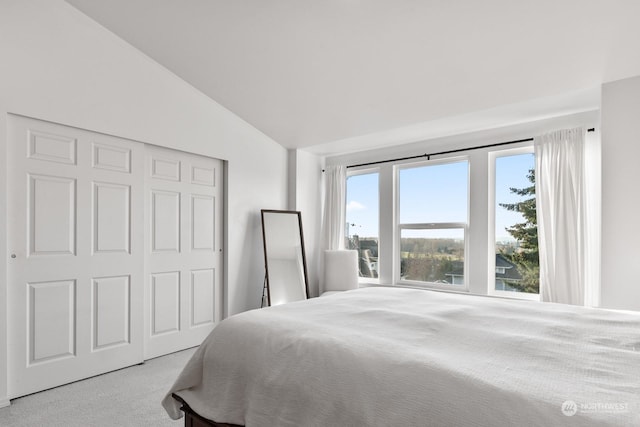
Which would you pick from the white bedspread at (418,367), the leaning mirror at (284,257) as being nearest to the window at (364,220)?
the leaning mirror at (284,257)

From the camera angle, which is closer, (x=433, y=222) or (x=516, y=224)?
(x=516, y=224)

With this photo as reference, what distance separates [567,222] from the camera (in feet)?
10.5

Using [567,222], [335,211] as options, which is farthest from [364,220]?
[567,222]

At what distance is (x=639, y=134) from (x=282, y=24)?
9.10ft

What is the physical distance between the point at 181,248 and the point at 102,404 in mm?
1507

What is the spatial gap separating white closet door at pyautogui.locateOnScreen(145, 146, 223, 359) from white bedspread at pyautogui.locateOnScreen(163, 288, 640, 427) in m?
1.85

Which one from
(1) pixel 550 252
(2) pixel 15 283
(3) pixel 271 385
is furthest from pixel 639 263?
(2) pixel 15 283

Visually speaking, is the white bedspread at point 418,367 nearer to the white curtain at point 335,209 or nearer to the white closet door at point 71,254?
the white closet door at point 71,254

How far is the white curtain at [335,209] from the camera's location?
16.3 ft

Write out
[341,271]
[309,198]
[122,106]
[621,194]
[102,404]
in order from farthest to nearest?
[309,198]
[341,271]
[122,106]
[621,194]
[102,404]

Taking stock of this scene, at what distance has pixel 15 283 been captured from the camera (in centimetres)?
252

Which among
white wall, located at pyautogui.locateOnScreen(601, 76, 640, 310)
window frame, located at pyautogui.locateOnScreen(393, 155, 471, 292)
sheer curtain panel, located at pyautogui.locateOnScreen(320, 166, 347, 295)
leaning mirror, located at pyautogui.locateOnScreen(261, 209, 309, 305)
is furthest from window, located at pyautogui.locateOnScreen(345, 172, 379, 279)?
white wall, located at pyautogui.locateOnScreen(601, 76, 640, 310)

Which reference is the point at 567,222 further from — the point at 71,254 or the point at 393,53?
the point at 71,254

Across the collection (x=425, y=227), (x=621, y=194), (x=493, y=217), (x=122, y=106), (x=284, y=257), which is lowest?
(x=284, y=257)
